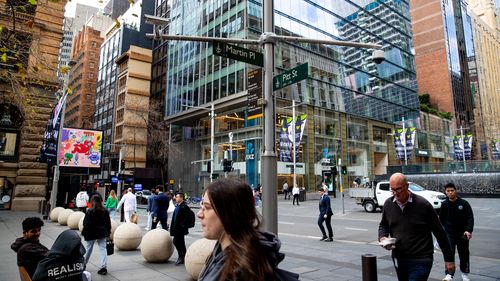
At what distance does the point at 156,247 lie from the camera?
27.9ft

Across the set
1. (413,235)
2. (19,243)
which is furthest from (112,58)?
(413,235)

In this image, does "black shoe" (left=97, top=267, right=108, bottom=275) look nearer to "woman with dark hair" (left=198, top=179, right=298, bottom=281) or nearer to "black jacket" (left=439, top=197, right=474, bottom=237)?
"woman with dark hair" (left=198, top=179, right=298, bottom=281)

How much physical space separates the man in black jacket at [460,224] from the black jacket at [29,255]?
7.01m

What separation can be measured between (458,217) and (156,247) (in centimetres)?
690

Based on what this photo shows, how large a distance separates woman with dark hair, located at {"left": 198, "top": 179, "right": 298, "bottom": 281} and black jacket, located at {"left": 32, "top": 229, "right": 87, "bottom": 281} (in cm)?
290

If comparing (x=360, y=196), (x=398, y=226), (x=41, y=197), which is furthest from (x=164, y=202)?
(x=41, y=197)

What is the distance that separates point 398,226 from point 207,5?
1856 inches

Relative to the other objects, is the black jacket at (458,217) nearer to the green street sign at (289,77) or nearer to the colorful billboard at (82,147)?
the green street sign at (289,77)

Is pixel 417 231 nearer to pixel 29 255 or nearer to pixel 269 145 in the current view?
pixel 269 145

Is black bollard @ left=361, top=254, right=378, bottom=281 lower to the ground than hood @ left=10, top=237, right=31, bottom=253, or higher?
lower

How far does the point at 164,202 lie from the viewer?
12773 millimetres

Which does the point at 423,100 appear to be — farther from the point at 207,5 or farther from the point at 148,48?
the point at 148,48

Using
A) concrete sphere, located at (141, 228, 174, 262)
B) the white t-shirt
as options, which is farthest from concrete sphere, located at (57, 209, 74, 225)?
concrete sphere, located at (141, 228, 174, 262)

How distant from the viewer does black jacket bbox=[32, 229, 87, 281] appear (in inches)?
150
